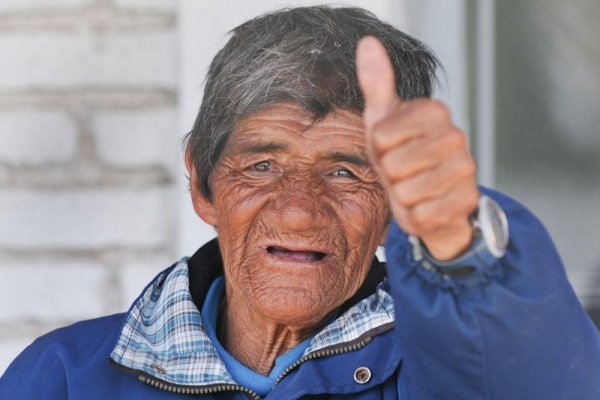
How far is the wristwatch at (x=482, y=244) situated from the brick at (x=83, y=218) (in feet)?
5.45

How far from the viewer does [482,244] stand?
1.57m

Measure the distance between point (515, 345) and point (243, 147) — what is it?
0.81 meters

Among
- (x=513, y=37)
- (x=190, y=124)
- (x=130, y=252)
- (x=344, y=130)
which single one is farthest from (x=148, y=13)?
(x=344, y=130)

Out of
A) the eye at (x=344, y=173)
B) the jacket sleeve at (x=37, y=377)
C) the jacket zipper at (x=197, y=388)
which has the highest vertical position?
the eye at (x=344, y=173)

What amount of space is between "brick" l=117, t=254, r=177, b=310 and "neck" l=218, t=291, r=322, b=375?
82cm

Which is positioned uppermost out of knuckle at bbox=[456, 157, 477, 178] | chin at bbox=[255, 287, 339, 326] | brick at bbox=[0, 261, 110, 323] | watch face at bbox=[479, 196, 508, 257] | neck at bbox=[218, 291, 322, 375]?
knuckle at bbox=[456, 157, 477, 178]

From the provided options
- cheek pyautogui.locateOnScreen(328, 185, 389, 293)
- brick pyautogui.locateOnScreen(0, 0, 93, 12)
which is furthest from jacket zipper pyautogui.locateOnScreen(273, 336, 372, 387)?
brick pyautogui.locateOnScreen(0, 0, 93, 12)

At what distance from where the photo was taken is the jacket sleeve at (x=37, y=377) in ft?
7.42

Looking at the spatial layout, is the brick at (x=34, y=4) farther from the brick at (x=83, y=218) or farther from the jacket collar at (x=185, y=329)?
the jacket collar at (x=185, y=329)

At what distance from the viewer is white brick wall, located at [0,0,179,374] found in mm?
3182

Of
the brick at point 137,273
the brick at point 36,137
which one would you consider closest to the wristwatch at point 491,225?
the brick at point 137,273

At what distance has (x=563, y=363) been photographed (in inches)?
65.7

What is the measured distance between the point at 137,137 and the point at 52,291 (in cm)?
44

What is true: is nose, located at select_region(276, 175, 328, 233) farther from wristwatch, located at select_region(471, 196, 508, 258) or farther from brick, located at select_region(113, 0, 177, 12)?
brick, located at select_region(113, 0, 177, 12)
